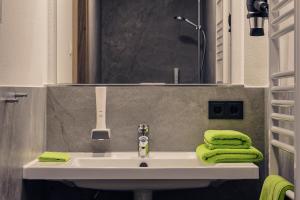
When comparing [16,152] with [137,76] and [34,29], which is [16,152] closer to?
[34,29]

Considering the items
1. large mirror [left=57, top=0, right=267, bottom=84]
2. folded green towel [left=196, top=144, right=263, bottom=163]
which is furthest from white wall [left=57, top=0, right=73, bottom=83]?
folded green towel [left=196, top=144, right=263, bottom=163]

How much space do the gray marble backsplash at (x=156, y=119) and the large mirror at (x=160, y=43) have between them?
60 millimetres

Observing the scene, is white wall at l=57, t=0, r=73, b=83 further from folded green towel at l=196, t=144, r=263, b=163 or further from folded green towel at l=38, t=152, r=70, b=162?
folded green towel at l=196, t=144, r=263, b=163

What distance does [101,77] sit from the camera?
232 centimetres

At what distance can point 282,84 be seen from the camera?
6.50 ft

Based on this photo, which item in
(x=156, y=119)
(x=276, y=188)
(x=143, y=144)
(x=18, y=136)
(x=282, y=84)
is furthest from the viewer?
(x=156, y=119)

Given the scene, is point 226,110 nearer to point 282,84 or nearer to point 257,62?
point 257,62

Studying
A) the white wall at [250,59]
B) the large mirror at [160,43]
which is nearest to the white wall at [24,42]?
the large mirror at [160,43]

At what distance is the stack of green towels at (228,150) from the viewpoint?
6.56 ft

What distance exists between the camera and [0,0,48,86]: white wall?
172 cm

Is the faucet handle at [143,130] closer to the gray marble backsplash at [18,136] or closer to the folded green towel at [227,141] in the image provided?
the folded green towel at [227,141]

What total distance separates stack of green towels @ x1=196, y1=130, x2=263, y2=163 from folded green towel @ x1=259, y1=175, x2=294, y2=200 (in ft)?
0.76

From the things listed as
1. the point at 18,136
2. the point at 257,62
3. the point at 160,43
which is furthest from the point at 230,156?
the point at 18,136

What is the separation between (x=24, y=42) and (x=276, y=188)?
3.51 ft
